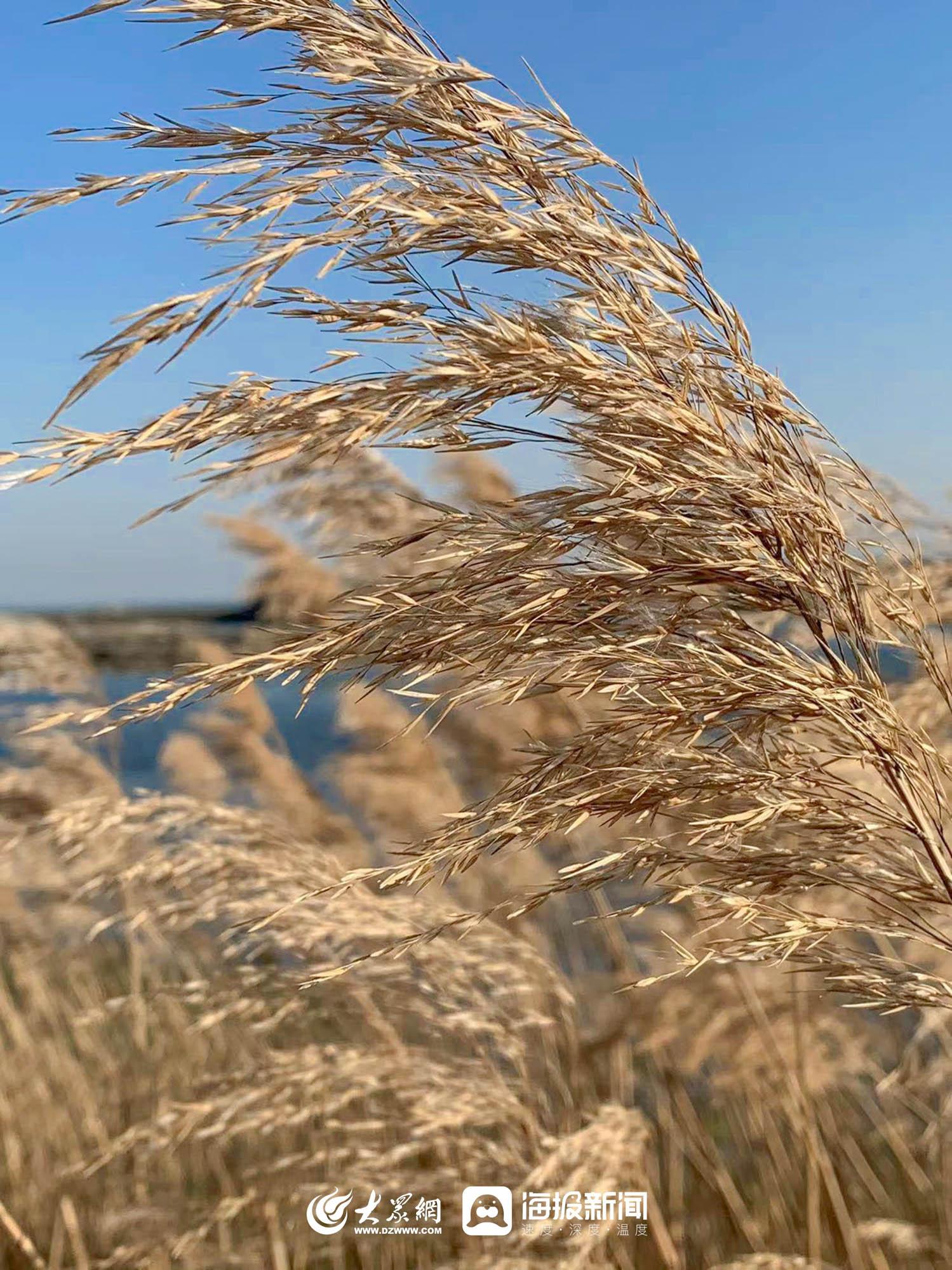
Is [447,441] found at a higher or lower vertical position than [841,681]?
higher

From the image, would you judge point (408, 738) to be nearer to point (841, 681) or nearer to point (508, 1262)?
point (508, 1262)

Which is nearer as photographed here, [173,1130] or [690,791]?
[690,791]

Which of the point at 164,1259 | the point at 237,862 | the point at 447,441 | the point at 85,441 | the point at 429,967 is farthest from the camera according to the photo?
the point at 164,1259

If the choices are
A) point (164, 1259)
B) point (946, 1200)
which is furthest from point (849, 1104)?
point (164, 1259)

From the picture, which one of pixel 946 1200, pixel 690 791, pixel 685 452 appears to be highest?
pixel 685 452

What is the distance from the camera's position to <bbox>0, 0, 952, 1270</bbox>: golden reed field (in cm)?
100

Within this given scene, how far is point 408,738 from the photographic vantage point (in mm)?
3305

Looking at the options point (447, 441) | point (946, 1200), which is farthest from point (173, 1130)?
point (946, 1200)

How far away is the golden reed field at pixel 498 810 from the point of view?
1.00m

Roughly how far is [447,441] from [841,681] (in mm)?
470

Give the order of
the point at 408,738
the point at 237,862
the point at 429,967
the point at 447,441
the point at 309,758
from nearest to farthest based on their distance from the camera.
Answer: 1. the point at 447,441
2. the point at 237,862
3. the point at 429,967
4. the point at 408,738
5. the point at 309,758

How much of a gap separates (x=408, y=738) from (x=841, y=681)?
7.59ft

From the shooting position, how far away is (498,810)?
0.98m

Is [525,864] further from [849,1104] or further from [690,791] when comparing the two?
[690,791]
